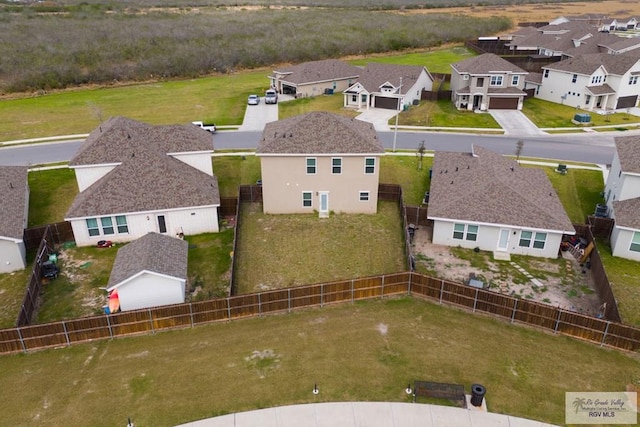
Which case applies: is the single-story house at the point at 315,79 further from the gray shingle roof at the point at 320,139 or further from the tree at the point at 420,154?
the gray shingle roof at the point at 320,139

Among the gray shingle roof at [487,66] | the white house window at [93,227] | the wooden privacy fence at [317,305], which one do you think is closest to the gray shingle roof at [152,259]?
the wooden privacy fence at [317,305]

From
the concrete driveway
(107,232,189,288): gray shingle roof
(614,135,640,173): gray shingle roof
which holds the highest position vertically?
(614,135,640,173): gray shingle roof

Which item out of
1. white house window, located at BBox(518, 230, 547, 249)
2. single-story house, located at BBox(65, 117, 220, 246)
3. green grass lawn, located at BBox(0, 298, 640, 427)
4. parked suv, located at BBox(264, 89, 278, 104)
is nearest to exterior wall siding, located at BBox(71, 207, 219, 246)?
single-story house, located at BBox(65, 117, 220, 246)

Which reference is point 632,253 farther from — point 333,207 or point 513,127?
point 513,127

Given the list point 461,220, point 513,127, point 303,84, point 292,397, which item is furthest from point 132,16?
point 292,397

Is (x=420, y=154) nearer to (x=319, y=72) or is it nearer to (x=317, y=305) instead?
(x=317, y=305)

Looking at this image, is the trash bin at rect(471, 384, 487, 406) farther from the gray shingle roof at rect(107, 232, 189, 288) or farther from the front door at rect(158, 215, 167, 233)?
the front door at rect(158, 215, 167, 233)
